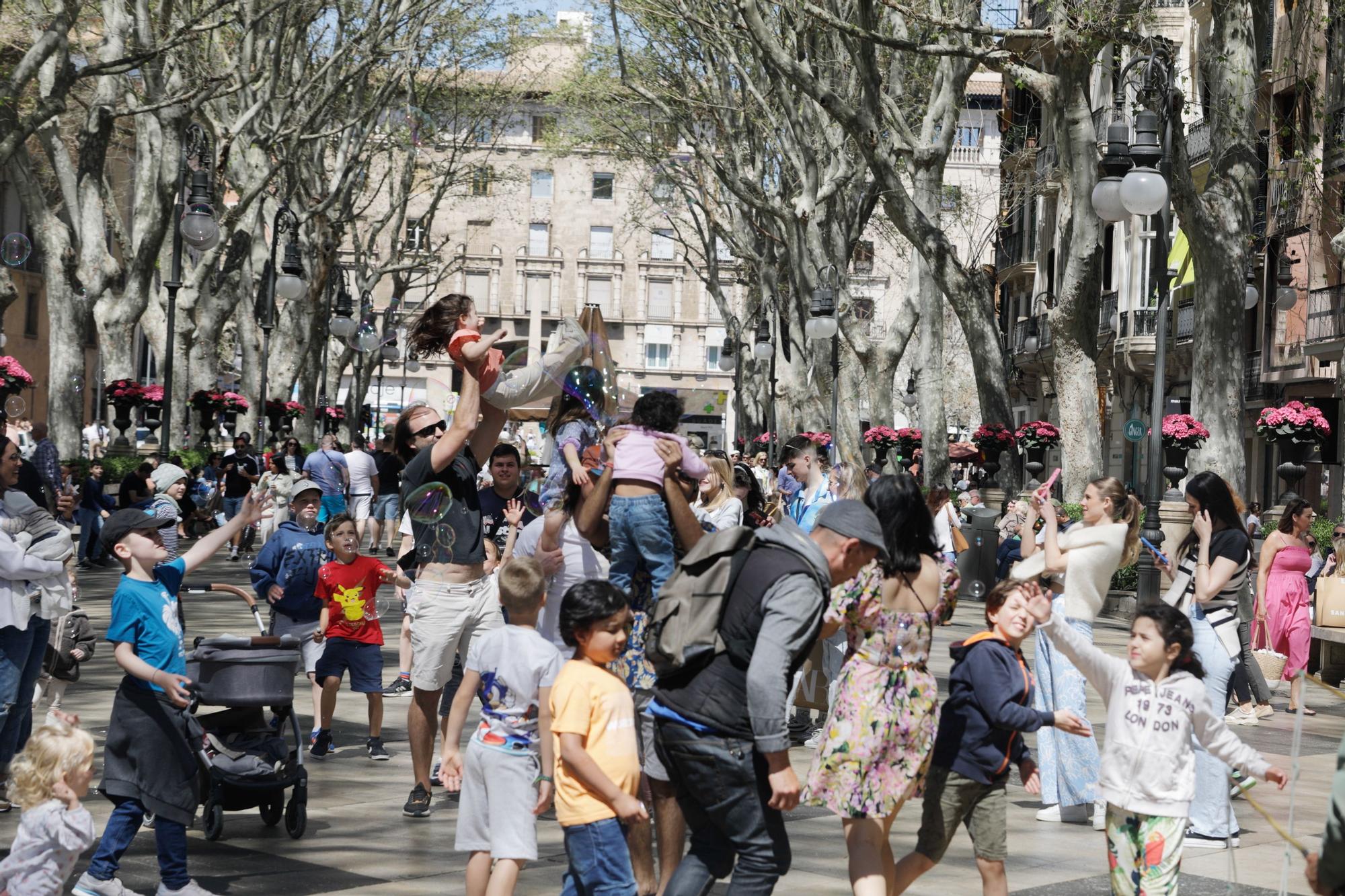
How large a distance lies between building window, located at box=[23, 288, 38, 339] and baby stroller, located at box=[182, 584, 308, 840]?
54888 mm

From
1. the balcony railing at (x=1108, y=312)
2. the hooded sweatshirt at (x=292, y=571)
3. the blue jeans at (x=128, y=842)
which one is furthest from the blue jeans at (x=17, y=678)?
the balcony railing at (x=1108, y=312)

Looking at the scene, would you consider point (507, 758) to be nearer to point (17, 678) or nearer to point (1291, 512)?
point (17, 678)

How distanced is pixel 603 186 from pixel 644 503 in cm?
8369

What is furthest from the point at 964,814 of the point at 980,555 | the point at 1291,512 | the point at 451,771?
the point at 980,555

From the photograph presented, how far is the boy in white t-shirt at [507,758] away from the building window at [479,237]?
3331 inches

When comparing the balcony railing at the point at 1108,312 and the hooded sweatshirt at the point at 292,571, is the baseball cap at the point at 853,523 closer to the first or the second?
the hooded sweatshirt at the point at 292,571

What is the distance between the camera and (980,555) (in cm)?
2238

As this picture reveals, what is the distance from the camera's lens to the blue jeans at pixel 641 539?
7.16 meters

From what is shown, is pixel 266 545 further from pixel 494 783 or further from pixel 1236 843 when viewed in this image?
pixel 1236 843

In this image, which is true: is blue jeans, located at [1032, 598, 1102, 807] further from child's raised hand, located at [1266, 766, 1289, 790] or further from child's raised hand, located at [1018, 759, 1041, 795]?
child's raised hand, located at [1266, 766, 1289, 790]

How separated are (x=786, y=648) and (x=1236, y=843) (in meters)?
4.00

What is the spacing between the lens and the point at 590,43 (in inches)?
1491

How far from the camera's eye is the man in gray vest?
4.95 m

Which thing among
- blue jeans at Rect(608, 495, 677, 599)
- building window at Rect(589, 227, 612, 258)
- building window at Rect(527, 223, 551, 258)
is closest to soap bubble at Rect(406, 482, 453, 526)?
blue jeans at Rect(608, 495, 677, 599)
